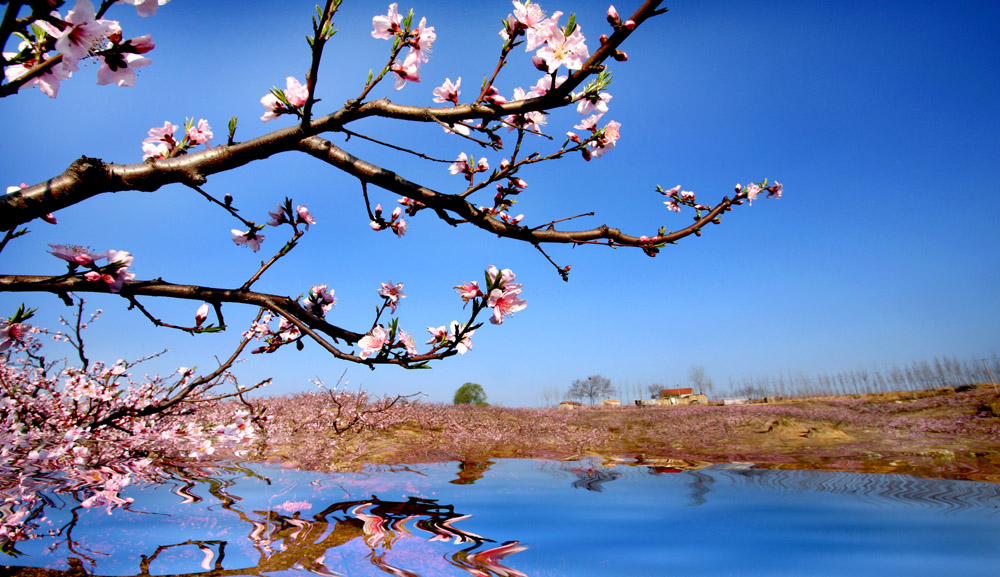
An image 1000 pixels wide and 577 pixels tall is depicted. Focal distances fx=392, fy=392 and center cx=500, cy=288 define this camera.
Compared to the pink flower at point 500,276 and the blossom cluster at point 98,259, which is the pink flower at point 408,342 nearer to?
the pink flower at point 500,276

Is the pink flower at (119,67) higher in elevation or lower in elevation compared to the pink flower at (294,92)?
lower

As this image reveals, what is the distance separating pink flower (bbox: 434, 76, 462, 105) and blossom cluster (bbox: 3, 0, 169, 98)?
46.8 inches

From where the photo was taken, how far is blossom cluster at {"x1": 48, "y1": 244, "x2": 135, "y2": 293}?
147cm

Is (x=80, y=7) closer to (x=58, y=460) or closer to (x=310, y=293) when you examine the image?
(x=310, y=293)

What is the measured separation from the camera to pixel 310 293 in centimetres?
225

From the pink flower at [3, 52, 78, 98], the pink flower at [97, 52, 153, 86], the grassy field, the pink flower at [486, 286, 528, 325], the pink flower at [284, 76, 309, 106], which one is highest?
the pink flower at [284, 76, 309, 106]

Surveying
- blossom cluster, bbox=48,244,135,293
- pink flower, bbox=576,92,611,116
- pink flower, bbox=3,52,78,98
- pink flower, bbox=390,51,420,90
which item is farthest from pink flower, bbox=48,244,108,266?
pink flower, bbox=576,92,611,116

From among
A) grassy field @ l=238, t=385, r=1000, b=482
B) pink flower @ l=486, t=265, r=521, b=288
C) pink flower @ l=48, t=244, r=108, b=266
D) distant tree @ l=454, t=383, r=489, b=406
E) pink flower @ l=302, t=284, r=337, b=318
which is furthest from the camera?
distant tree @ l=454, t=383, r=489, b=406

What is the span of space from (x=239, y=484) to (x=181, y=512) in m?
0.87

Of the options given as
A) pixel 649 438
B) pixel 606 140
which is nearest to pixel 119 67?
pixel 606 140

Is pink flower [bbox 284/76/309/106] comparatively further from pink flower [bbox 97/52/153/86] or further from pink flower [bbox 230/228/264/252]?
pink flower [bbox 230/228/264/252]

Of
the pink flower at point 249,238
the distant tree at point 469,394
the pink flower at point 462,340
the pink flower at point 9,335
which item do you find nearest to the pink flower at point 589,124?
the pink flower at point 462,340

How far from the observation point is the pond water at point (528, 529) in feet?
5.56

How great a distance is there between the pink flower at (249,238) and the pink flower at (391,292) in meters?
0.87
